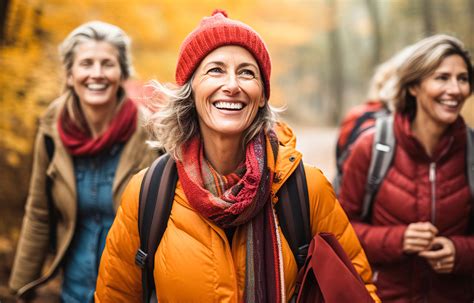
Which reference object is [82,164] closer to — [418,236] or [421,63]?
[418,236]

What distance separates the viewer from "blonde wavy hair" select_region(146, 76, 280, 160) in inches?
99.7

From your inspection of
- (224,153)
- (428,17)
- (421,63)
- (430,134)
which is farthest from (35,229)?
(428,17)

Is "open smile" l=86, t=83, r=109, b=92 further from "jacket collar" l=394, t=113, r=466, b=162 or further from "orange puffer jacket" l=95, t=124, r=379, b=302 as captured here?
"jacket collar" l=394, t=113, r=466, b=162

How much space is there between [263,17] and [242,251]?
1111 cm

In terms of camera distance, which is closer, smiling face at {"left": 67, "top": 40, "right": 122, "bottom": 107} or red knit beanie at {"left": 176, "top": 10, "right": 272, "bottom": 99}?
red knit beanie at {"left": 176, "top": 10, "right": 272, "bottom": 99}

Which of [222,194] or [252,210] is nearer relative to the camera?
[252,210]

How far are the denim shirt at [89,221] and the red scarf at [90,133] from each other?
0.09 metres

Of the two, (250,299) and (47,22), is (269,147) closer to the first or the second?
(250,299)

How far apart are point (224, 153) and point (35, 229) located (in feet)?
→ 6.34

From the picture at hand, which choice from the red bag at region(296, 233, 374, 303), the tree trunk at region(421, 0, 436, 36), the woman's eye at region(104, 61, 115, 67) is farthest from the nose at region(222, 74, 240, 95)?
the tree trunk at region(421, 0, 436, 36)

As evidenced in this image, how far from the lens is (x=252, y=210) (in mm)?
2250

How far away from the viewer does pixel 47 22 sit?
5.20 m

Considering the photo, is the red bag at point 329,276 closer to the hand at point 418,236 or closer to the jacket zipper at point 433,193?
the hand at point 418,236

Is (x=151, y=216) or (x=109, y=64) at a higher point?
(x=109, y=64)
